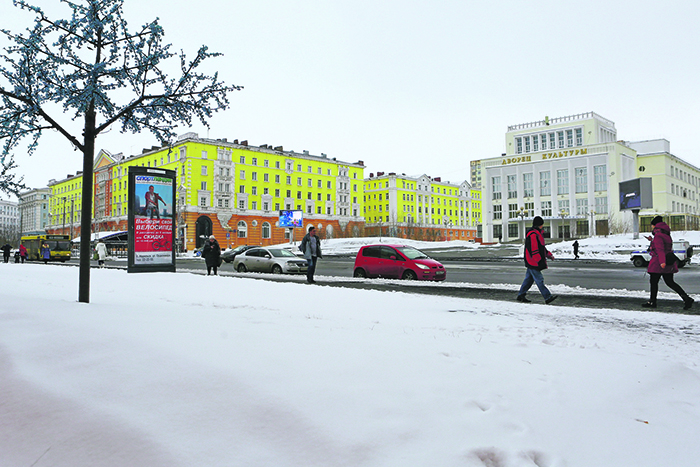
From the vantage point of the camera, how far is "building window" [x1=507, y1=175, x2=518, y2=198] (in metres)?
86.5

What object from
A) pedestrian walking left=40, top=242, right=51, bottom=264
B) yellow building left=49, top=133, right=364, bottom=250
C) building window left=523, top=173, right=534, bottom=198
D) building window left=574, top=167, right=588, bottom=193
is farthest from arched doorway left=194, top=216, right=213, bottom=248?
building window left=574, top=167, right=588, bottom=193

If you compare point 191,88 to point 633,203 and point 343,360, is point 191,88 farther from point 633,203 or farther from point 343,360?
point 633,203

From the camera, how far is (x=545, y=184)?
83.8m

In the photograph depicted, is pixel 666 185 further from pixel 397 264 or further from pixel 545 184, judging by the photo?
pixel 397 264

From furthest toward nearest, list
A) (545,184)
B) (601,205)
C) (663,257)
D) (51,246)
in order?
(545,184) < (601,205) < (51,246) < (663,257)

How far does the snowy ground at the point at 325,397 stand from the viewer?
283 cm

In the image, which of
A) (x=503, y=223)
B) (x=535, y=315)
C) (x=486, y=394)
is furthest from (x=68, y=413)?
(x=503, y=223)

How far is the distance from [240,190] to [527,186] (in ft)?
165

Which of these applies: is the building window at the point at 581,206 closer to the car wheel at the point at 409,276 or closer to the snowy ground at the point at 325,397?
the car wheel at the point at 409,276

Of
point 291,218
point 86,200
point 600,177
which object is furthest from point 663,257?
point 600,177

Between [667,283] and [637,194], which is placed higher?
[637,194]

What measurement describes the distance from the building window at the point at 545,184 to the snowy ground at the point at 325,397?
83.7 m

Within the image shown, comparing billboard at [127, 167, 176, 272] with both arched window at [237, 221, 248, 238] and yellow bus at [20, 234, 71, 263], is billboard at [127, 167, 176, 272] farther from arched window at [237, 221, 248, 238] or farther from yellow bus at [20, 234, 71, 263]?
arched window at [237, 221, 248, 238]

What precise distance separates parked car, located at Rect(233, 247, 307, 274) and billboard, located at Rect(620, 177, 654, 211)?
37.8m
